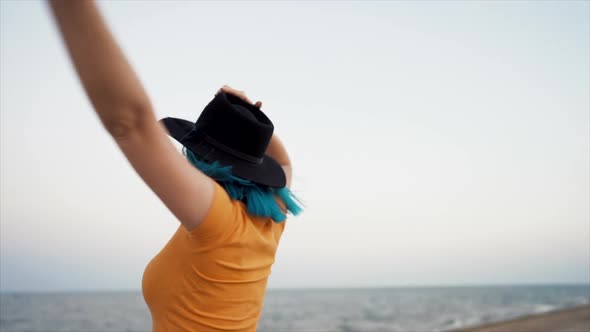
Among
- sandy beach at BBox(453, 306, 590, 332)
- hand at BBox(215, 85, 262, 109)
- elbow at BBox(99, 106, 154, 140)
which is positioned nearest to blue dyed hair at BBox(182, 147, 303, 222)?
hand at BBox(215, 85, 262, 109)

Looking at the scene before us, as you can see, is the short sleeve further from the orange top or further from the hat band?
the hat band

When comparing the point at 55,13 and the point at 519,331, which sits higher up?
the point at 55,13

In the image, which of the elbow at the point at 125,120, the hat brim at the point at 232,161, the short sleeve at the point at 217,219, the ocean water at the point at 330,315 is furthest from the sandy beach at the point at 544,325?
the elbow at the point at 125,120

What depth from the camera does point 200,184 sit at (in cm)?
94

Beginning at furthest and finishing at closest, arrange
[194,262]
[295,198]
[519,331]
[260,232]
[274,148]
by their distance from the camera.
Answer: [519,331], [274,148], [295,198], [260,232], [194,262]

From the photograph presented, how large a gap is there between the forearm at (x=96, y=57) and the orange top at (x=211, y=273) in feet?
1.13

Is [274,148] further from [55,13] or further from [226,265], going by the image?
[55,13]

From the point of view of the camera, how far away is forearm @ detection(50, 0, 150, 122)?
676 millimetres

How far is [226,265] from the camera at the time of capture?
1088mm

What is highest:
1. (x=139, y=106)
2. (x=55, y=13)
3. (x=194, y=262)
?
(x=55, y=13)

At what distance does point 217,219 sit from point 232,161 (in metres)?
0.25

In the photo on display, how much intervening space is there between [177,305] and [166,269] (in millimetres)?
95

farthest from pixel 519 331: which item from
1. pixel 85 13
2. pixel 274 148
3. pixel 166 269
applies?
pixel 85 13

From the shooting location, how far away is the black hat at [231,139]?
1219 mm
